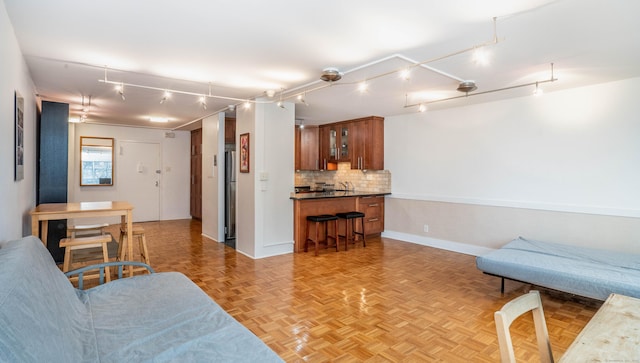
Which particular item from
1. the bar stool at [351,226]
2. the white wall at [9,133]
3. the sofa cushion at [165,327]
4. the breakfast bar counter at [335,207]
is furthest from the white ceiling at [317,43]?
the bar stool at [351,226]

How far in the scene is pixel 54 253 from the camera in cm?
446

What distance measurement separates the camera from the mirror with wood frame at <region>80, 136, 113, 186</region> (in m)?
7.34

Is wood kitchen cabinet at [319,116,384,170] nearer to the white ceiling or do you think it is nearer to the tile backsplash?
the tile backsplash

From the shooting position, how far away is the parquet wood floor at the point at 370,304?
7.87ft

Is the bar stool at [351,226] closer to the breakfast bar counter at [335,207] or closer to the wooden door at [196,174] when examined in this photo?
A: the breakfast bar counter at [335,207]

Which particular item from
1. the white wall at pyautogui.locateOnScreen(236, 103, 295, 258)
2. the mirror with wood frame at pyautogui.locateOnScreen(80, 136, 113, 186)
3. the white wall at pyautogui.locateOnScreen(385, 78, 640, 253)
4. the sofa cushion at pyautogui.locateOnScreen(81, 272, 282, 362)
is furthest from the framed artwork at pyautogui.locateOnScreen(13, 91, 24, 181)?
the white wall at pyautogui.locateOnScreen(385, 78, 640, 253)

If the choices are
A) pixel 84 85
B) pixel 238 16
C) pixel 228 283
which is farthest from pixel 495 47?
pixel 84 85

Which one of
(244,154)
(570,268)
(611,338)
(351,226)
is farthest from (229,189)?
(611,338)

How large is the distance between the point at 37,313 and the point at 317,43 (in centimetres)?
247

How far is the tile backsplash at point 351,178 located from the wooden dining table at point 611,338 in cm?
498

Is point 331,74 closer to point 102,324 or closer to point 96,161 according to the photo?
point 102,324

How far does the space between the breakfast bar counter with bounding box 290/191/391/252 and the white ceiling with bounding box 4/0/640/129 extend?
1.79m

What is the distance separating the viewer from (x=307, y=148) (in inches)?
290

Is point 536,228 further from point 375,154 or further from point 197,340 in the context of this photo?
point 197,340
